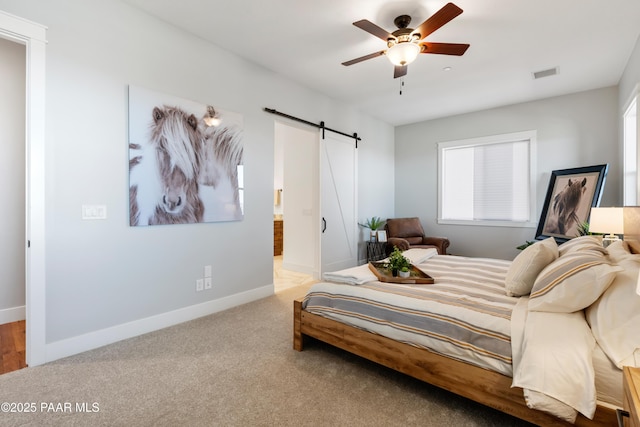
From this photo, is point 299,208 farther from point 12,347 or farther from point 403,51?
point 12,347

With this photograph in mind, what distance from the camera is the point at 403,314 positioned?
1894 mm

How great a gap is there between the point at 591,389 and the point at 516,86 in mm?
4188

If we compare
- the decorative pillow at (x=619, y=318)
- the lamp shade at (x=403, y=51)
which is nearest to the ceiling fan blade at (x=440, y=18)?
the lamp shade at (x=403, y=51)

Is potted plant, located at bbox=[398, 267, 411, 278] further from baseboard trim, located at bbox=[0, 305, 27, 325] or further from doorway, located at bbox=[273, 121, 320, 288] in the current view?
baseboard trim, located at bbox=[0, 305, 27, 325]

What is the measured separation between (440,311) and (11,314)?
402cm

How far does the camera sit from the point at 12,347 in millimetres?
2467

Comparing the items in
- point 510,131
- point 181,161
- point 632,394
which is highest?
point 510,131

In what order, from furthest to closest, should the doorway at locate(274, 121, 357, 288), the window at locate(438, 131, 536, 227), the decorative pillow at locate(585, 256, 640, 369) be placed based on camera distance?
the window at locate(438, 131, 536, 227), the doorway at locate(274, 121, 357, 288), the decorative pillow at locate(585, 256, 640, 369)

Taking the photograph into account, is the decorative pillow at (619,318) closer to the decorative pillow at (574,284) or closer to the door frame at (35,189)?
the decorative pillow at (574,284)

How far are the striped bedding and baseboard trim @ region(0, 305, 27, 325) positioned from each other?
9.85 feet

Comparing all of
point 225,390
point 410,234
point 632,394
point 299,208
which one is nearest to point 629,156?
point 410,234

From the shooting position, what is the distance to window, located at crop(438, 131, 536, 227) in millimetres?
4895

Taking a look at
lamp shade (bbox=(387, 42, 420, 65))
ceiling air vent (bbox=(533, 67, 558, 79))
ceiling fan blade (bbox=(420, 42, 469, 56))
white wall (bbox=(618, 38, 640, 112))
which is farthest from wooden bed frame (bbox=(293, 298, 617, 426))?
ceiling air vent (bbox=(533, 67, 558, 79))

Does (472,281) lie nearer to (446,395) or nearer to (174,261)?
(446,395)
